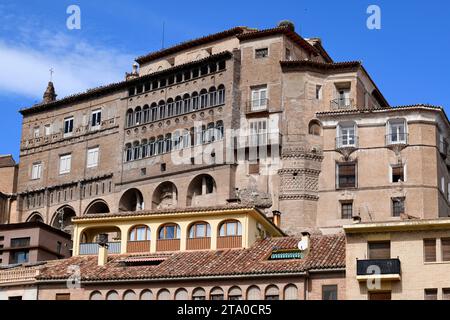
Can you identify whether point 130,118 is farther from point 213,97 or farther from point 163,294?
point 163,294

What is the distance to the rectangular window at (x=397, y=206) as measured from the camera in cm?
6756

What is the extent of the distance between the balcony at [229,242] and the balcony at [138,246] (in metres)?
4.41

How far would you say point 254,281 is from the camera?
4453 centimetres

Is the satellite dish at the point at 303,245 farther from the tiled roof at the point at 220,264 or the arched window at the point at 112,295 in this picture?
the arched window at the point at 112,295

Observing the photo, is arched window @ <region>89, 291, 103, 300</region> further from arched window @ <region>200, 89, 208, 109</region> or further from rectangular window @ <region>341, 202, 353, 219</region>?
arched window @ <region>200, 89, 208, 109</region>

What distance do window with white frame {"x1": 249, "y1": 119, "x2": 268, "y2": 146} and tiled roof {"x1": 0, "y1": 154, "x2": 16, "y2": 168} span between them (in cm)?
2965

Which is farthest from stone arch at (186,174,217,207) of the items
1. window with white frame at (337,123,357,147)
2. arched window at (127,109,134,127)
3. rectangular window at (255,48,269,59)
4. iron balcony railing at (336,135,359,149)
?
window with white frame at (337,123,357,147)

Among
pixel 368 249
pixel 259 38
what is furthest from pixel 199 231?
pixel 259 38

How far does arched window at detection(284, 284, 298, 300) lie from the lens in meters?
43.6

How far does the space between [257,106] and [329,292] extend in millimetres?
34596

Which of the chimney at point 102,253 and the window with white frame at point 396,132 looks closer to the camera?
the chimney at point 102,253

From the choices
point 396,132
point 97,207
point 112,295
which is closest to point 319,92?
point 396,132

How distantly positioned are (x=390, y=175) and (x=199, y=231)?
73.6ft

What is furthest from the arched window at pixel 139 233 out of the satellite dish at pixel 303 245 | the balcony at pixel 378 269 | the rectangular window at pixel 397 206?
the rectangular window at pixel 397 206
